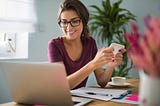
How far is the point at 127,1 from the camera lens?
3197 millimetres

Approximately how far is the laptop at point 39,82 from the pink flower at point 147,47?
15.5 inches

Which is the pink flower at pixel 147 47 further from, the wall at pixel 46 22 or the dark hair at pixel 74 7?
the wall at pixel 46 22

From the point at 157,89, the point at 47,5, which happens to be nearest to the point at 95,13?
the point at 47,5

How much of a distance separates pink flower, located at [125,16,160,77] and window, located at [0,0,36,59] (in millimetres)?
2412

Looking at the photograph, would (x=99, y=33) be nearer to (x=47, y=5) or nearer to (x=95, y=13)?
(x=95, y=13)

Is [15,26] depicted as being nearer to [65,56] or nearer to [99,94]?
[65,56]

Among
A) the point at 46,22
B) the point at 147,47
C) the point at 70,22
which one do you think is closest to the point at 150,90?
the point at 147,47

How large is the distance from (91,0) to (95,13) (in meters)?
0.20

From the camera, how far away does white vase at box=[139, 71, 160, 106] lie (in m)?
0.70

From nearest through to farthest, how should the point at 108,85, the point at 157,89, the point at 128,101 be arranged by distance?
the point at 157,89 → the point at 128,101 → the point at 108,85

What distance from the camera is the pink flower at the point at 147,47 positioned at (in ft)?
2.09

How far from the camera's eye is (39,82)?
3.44 feet

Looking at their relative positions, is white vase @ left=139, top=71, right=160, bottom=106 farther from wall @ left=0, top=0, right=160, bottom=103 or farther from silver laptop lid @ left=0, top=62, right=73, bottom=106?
wall @ left=0, top=0, right=160, bottom=103

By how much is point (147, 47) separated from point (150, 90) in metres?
0.13
